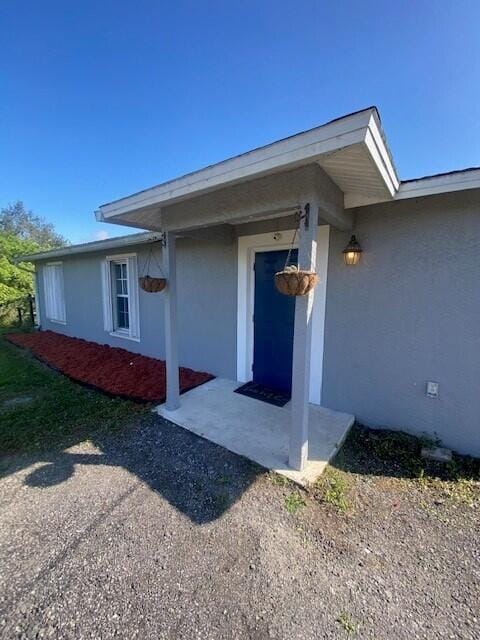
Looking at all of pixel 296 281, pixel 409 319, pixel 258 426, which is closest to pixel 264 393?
pixel 258 426

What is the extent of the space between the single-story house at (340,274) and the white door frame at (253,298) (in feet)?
0.06

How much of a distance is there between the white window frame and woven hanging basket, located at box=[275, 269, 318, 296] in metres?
4.72

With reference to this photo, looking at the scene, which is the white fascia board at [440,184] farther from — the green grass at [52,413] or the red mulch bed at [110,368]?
the green grass at [52,413]

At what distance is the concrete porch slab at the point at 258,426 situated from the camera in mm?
2664

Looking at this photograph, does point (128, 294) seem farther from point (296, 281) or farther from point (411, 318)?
point (411, 318)

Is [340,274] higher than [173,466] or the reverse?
higher

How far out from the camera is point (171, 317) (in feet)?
11.4

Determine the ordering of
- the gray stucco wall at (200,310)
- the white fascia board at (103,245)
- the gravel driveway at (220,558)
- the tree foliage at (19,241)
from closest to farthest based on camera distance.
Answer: the gravel driveway at (220,558)
the gray stucco wall at (200,310)
the white fascia board at (103,245)
the tree foliage at (19,241)

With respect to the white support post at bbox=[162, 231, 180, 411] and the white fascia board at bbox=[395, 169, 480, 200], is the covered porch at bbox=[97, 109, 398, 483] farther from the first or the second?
the white fascia board at bbox=[395, 169, 480, 200]

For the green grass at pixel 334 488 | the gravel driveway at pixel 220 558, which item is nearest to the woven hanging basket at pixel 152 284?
the gravel driveway at pixel 220 558

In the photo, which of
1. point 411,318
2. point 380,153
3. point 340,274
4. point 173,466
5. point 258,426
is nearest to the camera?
point 380,153

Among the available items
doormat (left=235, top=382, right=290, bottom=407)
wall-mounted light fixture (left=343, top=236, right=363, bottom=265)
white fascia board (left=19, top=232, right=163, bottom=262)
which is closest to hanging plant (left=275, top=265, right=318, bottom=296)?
wall-mounted light fixture (left=343, top=236, right=363, bottom=265)

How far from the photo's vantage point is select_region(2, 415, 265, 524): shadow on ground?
7.31 feet

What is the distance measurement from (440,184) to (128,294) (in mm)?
5884
